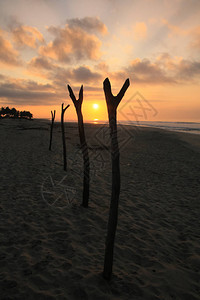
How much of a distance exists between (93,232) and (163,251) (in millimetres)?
1806

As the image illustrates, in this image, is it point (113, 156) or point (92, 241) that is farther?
point (92, 241)

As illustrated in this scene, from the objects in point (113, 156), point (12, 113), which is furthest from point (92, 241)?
point (12, 113)

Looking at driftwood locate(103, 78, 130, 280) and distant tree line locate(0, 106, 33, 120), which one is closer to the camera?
driftwood locate(103, 78, 130, 280)

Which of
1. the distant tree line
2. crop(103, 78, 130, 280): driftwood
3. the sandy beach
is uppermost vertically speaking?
the distant tree line

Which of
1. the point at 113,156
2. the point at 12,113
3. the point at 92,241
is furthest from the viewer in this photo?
the point at 12,113

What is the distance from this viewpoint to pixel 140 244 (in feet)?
14.9

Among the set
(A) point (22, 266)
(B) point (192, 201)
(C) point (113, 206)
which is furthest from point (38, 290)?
(B) point (192, 201)

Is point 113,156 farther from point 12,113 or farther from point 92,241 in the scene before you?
point 12,113

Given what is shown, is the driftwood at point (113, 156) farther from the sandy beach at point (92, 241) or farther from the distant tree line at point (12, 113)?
the distant tree line at point (12, 113)

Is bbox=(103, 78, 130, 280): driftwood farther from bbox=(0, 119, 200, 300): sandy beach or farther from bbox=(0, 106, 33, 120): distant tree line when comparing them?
bbox=(0, 106, 33, 120): distant tree line

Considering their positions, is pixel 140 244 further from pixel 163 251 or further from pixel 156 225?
pixel 156 225

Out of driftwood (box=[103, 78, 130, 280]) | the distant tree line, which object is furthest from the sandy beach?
the distant tree line

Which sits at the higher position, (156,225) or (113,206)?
(113,206)

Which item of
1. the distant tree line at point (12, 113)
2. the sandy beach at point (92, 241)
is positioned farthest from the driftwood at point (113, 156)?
the distant tree line at point (12, 113)
